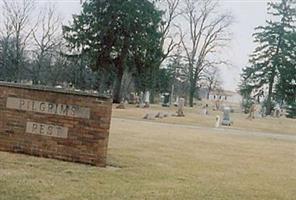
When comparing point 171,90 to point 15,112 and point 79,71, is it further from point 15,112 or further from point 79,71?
point 15,112

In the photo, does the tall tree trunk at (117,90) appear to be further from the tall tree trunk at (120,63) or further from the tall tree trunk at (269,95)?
the tall tree trunk at (269,95)

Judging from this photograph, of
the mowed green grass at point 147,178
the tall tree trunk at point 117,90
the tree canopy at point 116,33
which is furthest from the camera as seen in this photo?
the tall tree trunk at point 117,90

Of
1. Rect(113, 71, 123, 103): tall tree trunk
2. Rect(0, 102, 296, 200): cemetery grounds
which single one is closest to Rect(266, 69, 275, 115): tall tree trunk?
Rect(113, 71, 123, 103): tall tree trunk

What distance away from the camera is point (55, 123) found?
913 cm

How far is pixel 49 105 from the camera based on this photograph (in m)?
9.23

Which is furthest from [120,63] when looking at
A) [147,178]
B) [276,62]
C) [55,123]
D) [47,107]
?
[147,178]

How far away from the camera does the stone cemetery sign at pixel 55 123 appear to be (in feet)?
29.0

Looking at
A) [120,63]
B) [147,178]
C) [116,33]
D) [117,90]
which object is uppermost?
[116,33]

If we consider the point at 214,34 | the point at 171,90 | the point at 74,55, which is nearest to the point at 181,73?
the point at 171,90

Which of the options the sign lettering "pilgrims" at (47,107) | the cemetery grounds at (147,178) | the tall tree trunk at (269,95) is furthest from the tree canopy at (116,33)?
the sign lettering "pilgrims" at (47,107)

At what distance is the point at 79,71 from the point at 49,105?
169 feet

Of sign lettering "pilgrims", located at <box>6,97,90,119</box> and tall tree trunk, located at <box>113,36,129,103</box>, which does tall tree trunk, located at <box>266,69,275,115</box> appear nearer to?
tall tree trunk, located at <box>113,36,129,103</box>

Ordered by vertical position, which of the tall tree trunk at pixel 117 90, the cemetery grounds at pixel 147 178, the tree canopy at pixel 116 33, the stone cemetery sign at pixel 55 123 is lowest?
the cemetery grounds at pixel 147 178

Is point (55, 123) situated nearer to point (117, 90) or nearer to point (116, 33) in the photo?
point (116, 33)
